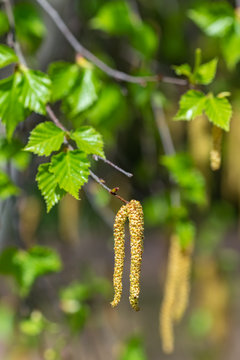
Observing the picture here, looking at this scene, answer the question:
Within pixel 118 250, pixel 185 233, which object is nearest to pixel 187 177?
pixel 185 233

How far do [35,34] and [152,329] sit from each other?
14.2ft

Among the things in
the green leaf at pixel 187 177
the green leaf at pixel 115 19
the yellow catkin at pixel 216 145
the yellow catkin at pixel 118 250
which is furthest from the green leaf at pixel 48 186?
the green leaf at pixel 115 19

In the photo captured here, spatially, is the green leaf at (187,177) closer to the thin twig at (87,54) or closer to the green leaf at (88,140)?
the thin twig at (87,54)

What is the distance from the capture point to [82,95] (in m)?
1.51

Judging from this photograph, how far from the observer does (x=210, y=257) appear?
6.95m

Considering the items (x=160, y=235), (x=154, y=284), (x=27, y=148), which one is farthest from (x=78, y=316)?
(x=160, y=235)

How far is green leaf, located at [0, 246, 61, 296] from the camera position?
1905 mm

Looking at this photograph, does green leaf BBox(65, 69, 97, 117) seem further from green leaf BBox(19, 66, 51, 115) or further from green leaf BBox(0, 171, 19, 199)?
green leaf BBox(0, 171, 19, 199)

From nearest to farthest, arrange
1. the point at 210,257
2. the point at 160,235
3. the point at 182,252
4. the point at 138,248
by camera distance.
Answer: the point at 138,248, the point at 182,252, the point at 210,257, the point at 160,235

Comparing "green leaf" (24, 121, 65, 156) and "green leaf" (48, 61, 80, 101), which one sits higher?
"green leaf" (24, 121, 65, 156)

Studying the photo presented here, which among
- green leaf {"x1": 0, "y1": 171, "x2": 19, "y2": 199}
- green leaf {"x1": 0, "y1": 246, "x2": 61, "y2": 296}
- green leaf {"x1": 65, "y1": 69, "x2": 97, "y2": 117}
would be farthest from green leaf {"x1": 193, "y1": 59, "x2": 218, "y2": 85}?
green leaf {"x1": 0, "y1": 246, "x2": 61, "y2": 296}

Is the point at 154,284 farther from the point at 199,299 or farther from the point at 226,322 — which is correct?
the point at 226,322

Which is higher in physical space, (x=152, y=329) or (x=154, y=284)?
(x=152, y=329)

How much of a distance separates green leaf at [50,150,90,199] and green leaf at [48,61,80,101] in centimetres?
42
